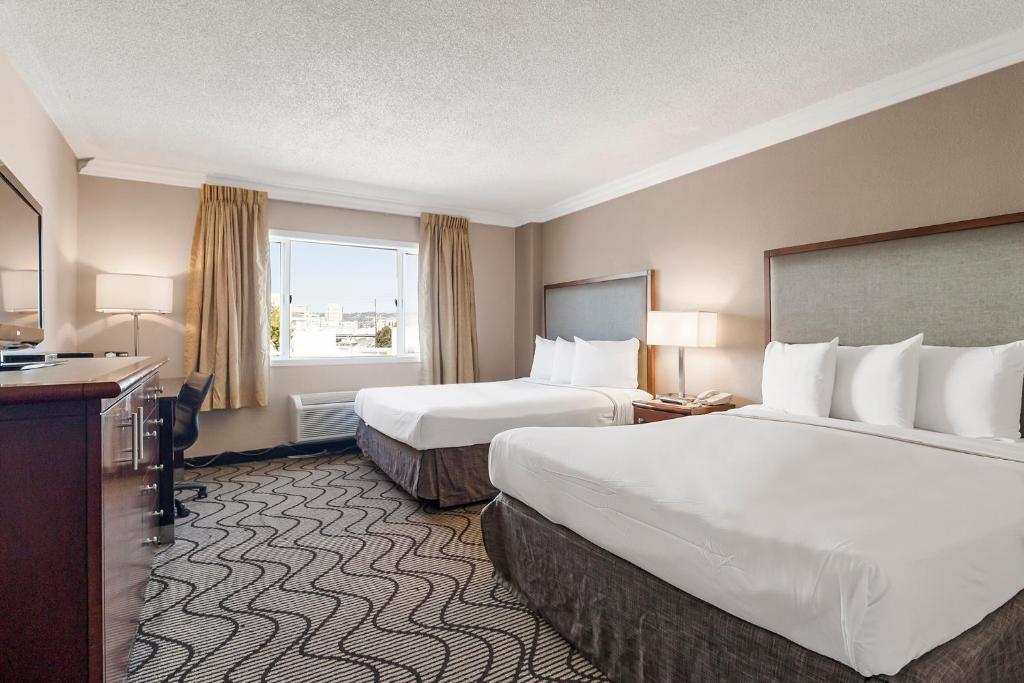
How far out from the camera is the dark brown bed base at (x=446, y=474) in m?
3.33

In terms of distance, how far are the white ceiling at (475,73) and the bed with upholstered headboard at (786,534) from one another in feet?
3.35

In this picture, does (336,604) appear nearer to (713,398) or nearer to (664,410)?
(664,410)

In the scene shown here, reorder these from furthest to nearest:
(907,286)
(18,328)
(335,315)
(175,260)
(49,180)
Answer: (335,315), (175,260), (49,180), (907,286), (18,328)

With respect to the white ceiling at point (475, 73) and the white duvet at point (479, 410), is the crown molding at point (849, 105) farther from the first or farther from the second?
the white duvet at point (479, 410)

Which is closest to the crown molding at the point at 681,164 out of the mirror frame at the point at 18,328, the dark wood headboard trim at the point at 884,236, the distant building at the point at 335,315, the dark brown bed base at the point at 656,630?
the dark wood headboard trim at the point at 884,236

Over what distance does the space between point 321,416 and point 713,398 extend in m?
3.40

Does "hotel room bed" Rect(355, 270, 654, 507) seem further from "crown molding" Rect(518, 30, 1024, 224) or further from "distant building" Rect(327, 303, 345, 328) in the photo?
"distant building" Rect(327, 303, 345, 328)

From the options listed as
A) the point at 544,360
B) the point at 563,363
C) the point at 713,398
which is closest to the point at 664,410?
the point at 713,398

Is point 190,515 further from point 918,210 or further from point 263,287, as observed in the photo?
point 918,210

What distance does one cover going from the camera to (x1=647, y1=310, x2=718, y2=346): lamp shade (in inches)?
148

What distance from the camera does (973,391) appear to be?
233cm

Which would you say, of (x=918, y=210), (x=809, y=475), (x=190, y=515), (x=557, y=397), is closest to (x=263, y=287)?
(x=190, y=515)

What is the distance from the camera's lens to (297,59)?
2.70 meters

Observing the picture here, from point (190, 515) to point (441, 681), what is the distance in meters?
2.40
